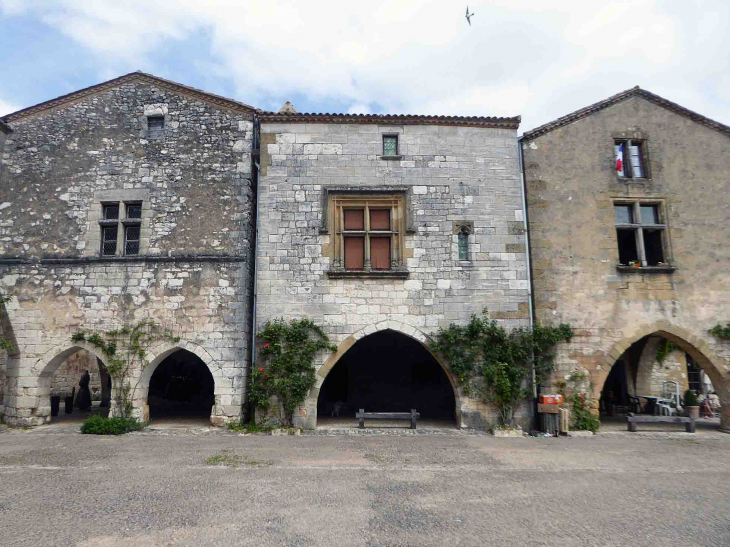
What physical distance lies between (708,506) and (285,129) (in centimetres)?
1013

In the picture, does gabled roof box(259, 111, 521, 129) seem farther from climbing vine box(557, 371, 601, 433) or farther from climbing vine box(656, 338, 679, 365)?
climbing vine box(656, 338, 679, 365)

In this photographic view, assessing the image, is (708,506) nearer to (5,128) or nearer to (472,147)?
(472,147)

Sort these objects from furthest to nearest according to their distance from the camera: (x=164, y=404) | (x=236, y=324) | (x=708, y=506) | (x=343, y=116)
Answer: (x=164, y=404) < (x=343, y=116) < (x=236, y=324) < (x=708, y=506)

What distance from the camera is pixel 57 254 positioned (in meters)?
10.3

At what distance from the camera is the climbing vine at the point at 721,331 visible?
404 inches

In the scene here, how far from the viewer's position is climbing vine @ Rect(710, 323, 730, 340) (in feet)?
33.6

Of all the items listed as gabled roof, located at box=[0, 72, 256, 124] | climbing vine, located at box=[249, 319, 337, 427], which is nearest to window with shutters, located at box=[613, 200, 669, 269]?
climbing vine, located at box=[249, 319, 337, 427]

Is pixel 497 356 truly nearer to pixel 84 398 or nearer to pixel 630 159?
pixel 630 159

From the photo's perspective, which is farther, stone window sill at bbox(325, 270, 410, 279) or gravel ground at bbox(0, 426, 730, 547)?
stone window sill at bbox(325, 270, 410, 279)

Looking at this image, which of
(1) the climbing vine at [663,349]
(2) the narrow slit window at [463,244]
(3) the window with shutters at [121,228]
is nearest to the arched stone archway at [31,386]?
(3) the window with shutters at [121,228]

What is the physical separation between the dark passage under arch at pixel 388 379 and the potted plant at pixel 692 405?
20.4 ft

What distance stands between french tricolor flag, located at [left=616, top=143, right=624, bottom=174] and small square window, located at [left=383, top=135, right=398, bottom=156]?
5.43 metres

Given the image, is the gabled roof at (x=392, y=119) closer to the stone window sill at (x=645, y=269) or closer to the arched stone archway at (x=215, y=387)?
the stone window sill at (x=645, y=269)

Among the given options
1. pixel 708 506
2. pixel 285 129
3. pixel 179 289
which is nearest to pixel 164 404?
pixel 179 289
